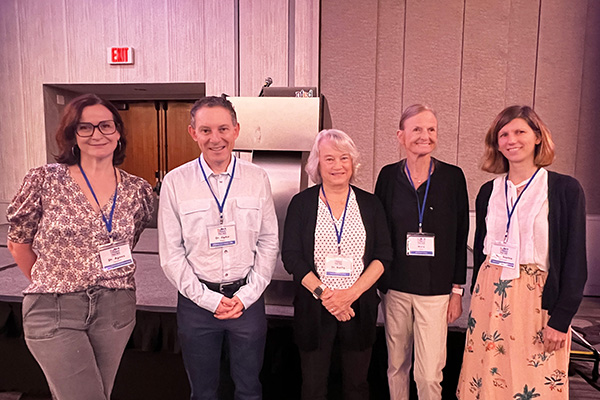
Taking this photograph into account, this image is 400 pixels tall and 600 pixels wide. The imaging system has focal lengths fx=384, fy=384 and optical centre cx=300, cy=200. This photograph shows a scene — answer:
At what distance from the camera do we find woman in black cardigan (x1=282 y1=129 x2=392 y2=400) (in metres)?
1.45

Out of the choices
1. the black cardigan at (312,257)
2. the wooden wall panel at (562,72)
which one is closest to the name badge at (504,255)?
the black cardigan at (312,257)

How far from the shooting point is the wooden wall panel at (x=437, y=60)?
3.92 m

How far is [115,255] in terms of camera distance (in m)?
1.31

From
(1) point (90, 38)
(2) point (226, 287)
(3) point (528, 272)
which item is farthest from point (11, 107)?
(3) point (528, 272)

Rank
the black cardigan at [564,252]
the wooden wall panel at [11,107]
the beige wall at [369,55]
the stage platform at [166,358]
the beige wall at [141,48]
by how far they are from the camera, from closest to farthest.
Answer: the black cardigan at [564,252] < the stage platform at [166,358] < the beige wall at [369,55] < the beige wall at [141,48] < the wooden wall panel at [11,107]

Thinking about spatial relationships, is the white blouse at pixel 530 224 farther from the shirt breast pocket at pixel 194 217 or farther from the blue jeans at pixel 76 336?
the blue jeans at pixel 76 336

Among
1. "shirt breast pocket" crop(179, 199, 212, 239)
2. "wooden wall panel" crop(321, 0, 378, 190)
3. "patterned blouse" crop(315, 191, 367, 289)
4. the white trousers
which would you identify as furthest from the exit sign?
the white trousers

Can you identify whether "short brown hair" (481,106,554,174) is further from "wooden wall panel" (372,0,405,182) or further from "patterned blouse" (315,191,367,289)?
"wooden wall panel" (372,0,405,182)

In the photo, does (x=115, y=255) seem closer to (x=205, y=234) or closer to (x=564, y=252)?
(x=205, y=234)

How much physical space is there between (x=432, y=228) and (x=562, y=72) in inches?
131

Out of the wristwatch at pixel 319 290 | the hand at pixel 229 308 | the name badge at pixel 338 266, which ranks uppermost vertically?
the name badge at pixel 338 266

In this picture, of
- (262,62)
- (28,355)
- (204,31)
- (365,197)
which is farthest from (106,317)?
(204,31)

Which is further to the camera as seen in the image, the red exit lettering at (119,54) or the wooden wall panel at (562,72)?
the red exit lettering at (119,54)

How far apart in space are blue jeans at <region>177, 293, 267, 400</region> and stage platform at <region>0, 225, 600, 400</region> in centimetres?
50
